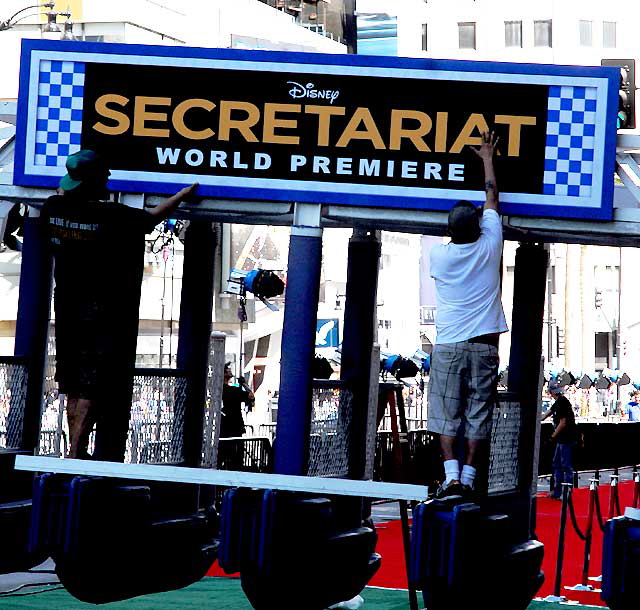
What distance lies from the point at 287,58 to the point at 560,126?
1.50 metres

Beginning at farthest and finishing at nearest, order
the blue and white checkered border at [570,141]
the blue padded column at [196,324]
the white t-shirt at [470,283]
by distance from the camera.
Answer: the blue padded column at [196,324]
the blue and white checkered border at [570,141]
the white t-shirt at [470,283]

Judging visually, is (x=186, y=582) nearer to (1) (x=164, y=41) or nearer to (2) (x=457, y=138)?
(2) (x=457, y=138)

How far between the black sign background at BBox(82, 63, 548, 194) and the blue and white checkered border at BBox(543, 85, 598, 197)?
0.16 ft

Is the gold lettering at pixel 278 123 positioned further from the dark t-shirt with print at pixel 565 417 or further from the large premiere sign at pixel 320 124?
the dark t-shirt with print at pixel 565 417

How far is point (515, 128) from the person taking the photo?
339 inches

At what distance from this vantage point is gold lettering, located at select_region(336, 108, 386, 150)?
870 cm

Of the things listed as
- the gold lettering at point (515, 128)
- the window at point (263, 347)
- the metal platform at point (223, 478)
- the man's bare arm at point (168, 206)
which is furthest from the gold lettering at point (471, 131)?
the window at point (263, 347)

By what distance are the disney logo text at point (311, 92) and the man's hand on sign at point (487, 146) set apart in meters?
0.81

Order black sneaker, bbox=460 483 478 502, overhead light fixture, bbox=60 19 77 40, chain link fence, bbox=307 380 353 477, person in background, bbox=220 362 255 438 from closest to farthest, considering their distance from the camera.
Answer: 1. black sneaker, bbox=460 483 478 502
2. chain link fence, bbox=307 380 353 477
3. person in background, bbox=220 362 255 438
4. overhead light fixture, bbox=60 19 77 40

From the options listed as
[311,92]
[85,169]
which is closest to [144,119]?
[85,169]

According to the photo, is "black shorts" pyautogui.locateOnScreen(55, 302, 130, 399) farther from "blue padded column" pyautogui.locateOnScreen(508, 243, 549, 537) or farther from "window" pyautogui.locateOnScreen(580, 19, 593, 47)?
"window" pyautogui.locateOnScreen(580, 19, 593, 47)

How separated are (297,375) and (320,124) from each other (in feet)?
4.46

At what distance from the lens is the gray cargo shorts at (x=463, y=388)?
27.5 ft

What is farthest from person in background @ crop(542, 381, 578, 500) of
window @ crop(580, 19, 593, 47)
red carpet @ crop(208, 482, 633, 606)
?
window @ crop(580, 19, 593, 47)
